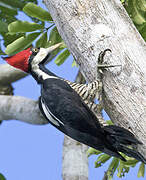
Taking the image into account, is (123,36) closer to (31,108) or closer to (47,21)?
(47,21)

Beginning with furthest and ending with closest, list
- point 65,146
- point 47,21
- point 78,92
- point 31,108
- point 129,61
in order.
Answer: point 31,108, point 65,146, point 47,21, point 78,92, point 129,61

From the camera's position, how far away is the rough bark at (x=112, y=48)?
5.69ft

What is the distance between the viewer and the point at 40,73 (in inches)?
88.9

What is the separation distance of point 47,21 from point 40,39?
19 centimetres

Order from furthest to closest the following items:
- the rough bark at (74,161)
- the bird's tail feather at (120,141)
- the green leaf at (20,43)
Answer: the rough bark at (74,161) → the green leaf at (20,43) → the bird's tail feather at (120,141)

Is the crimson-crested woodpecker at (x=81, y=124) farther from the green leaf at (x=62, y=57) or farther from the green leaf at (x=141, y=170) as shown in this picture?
the green leaf at (x=141, y=170)

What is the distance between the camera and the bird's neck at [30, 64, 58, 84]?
2.20 m

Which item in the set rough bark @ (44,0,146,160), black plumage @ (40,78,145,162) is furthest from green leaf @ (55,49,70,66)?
black plumage @ (40,78,145,162)

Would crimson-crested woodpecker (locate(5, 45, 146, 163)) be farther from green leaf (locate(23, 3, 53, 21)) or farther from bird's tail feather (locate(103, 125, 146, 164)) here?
green leaf (locate(23, 3, 53, 21))

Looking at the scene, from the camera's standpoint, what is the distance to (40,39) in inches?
100

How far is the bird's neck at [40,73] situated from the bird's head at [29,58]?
0.10 feet

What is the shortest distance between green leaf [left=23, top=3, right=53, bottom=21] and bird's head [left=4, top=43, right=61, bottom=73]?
0.22m

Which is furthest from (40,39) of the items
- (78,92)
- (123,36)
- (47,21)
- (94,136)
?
(94,136)

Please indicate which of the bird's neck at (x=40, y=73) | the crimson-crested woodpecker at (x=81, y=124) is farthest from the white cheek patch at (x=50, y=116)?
the bird's neck at (x=40, y=73)
